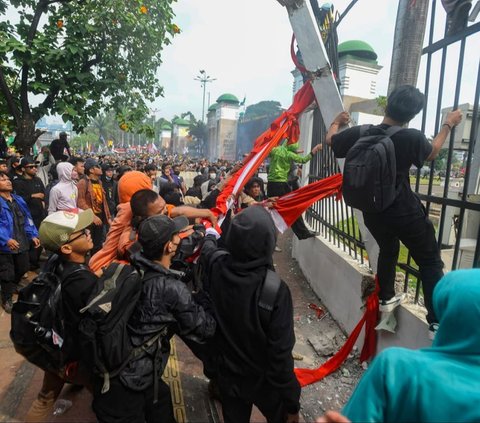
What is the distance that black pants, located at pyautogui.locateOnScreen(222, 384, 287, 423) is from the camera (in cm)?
199

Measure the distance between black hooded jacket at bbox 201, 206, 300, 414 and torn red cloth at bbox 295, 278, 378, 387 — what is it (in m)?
1.19

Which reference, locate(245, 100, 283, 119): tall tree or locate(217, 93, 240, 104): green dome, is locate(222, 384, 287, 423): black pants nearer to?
locate(217, 93, 240, 104): green dome

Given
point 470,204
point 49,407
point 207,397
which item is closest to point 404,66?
point 470,204

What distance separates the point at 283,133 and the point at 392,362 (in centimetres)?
336

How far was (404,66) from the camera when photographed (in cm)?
327

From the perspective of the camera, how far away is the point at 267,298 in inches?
71.8

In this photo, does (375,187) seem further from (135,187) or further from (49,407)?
(49,407)

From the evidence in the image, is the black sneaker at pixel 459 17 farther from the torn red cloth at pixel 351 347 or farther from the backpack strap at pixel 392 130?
the torn red cloth at pixel 351 347

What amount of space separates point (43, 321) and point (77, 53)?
589 cm

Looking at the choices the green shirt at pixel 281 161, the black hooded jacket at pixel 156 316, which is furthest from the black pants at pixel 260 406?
the green shirt at pixel 281 161

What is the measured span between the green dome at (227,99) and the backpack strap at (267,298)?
4981 centimetres

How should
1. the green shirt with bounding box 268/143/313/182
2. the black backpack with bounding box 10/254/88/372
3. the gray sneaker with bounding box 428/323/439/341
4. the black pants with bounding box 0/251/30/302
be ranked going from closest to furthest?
the black backpack with bounding box 10/254/88/372
the gray sneaker with bounding box 428/323/439/341
the black pants with bounding box 0/251/30/302
the green shirt with bounding box 268/143/313/182

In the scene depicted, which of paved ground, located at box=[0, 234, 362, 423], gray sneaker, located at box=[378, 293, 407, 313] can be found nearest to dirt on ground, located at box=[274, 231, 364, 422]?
paved ground, located at box=[0, 234, 362, 423]

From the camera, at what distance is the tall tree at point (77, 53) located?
6.27m
